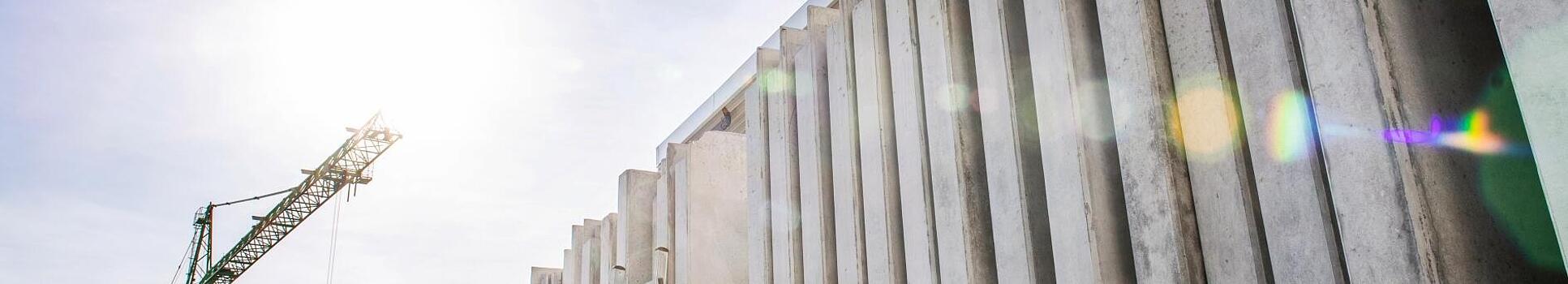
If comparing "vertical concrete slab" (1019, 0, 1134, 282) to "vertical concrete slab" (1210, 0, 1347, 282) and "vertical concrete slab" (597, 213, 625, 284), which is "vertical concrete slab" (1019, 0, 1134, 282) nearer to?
"vertical concrete slab" (1210, 0, 1347, 282)

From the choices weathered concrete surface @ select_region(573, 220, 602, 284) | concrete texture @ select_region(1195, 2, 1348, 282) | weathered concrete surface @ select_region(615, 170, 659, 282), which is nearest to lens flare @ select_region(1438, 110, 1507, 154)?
concrete texture @ select_region(1195, 2, 1348, 282)

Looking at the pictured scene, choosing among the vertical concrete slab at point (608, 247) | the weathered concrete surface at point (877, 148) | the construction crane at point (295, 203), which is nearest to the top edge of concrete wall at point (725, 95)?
the vertical concrete slab at point (608, 247)

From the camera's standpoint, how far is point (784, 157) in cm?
676

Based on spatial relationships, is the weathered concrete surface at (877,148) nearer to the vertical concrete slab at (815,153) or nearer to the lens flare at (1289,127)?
the vertical concrete slab at (815,153)

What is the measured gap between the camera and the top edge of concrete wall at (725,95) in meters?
8.51

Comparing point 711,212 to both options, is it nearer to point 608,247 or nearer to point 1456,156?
point 608,247

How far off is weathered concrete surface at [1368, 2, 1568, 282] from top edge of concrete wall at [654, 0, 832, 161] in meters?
4.99

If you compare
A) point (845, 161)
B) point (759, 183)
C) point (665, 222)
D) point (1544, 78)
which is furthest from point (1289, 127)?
point (665, 222)

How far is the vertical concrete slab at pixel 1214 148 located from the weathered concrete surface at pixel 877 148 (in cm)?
178

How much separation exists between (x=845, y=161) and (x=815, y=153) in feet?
1.15

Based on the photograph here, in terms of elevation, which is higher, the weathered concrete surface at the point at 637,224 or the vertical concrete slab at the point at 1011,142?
the weathered concrete surface at the point at 637,224

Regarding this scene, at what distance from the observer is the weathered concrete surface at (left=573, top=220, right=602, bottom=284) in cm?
1057

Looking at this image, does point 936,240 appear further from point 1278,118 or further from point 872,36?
point 1278,118

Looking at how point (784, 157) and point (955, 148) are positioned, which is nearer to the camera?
point (955, 148)
